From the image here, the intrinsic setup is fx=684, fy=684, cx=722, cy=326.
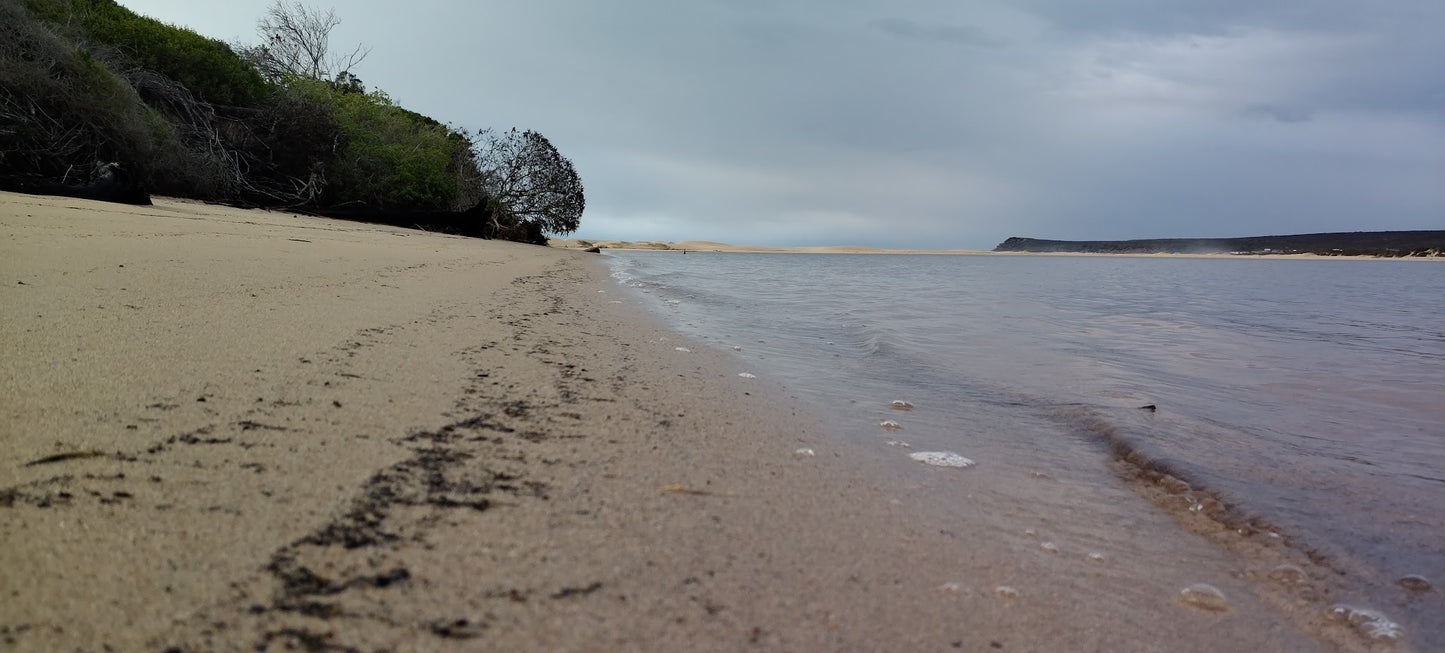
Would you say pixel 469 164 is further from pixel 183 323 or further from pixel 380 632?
pixel 380 632

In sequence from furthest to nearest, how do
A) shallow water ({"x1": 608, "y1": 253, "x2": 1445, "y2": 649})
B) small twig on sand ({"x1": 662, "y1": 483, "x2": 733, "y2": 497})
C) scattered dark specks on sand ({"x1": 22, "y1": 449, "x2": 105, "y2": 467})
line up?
shallow water ({"x1": 608, "y1": 253, "x2": 1445, "y2": 649}) < small twig on sand ({"x1": 662, "y1": 483, "x2": 733, "y2": 497}) < scattered dark specks on sand ({"x1": 22, "y1": 449, "x2": 105, "y2": 467})

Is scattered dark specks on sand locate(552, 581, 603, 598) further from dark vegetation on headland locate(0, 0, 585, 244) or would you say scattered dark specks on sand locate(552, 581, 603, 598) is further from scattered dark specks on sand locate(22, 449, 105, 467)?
dark vegetation on headland locate(0, 0, 585, 244)

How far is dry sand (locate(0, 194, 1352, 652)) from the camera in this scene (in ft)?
2.94

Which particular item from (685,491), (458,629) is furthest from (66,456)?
(685,491)

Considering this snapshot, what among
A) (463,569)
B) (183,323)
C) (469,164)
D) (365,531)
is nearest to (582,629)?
(463,569)

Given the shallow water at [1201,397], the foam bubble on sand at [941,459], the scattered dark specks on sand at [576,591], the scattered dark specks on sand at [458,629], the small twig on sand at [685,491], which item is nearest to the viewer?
the scattered dark specks on sand at [458,629]

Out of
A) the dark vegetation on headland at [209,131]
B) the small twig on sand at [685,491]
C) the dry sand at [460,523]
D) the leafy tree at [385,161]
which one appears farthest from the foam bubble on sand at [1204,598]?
the leafy tree at [385,161]

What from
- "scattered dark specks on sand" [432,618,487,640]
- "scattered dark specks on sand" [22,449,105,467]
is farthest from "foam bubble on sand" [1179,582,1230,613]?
"scattered dark specks on sand" [22,449,105,467]

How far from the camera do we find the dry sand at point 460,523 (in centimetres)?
90

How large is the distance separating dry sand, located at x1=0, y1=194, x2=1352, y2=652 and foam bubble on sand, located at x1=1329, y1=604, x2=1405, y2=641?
151 mm

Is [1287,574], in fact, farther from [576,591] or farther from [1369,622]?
[576,591]

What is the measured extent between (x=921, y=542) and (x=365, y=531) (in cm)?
106

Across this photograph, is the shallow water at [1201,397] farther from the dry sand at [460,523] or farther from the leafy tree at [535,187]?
the leafy tree at [535,187]

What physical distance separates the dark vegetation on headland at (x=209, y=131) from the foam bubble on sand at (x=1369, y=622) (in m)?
12.0
